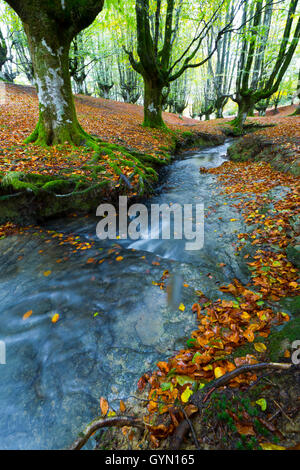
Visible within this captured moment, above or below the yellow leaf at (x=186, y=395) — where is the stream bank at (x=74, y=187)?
above

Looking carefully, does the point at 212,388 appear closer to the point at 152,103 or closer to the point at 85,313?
the point at 85,313

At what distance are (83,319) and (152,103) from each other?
12.4m

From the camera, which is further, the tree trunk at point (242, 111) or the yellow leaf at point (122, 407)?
the tree trunk at point (242, 111)

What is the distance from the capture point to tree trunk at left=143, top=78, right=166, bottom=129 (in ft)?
36.7

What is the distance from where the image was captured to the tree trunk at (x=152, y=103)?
1117cm

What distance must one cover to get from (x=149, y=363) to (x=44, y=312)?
1.72m

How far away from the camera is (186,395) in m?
1.65

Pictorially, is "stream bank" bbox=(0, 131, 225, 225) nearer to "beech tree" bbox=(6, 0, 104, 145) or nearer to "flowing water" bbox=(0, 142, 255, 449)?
"flowing water" bbox=(0, 142, 255, 449)

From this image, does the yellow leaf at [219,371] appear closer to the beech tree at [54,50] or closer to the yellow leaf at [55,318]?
the yellow leaf at [55,318]

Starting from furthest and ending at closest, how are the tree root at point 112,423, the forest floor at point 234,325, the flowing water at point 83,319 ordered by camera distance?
the flowing water at point 83,319 → the tree root at point 112,423 → the forest floor at point 234,325

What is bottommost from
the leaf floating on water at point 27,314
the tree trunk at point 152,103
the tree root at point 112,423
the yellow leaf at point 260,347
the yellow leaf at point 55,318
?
the leaf floating on water at point 27,314

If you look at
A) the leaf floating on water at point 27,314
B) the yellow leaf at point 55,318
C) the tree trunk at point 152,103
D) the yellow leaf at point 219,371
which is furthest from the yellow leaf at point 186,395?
the tree trunk at point 152,103

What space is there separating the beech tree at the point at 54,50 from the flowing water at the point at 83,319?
11.6 feet

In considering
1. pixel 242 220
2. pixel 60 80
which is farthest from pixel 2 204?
pixel 242 220
